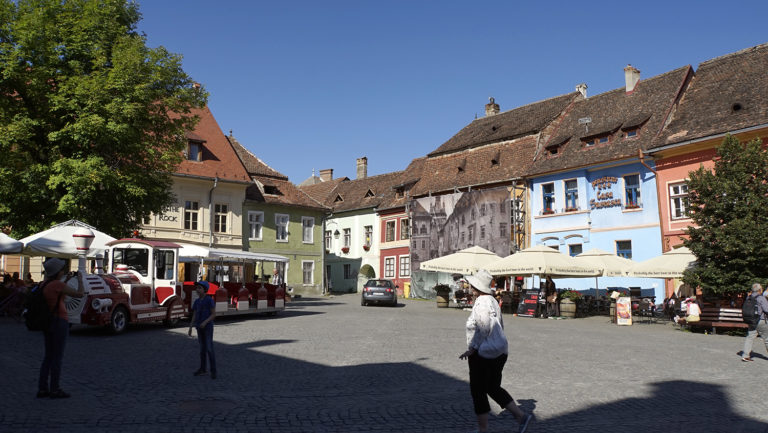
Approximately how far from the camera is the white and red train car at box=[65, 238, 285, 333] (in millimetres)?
15594

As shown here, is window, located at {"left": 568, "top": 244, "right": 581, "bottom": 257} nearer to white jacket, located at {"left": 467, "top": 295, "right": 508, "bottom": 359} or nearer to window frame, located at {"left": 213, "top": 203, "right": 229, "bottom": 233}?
window frame, located at {"left": 213, "top": 203, "right": 229, "bottom": 233}

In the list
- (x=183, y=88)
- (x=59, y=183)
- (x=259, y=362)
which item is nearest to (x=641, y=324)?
(x=259, y=362)

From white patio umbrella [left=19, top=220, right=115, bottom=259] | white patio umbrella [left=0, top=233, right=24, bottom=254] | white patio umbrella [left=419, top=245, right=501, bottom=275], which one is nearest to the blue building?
white patio umbrella [left=419, top=245, right=501, bottom=275]

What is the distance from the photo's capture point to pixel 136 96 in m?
22.6

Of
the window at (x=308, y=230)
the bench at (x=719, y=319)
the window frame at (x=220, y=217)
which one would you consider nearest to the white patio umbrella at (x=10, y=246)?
the bench at (x=719, y=319)

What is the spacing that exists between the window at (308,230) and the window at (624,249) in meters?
22.3

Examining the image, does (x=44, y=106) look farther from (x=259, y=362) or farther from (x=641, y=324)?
(x=641, y=324)

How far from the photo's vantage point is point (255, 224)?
4328 cm

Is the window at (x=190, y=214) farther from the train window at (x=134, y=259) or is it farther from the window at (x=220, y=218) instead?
the train window at (x=134, y=259)

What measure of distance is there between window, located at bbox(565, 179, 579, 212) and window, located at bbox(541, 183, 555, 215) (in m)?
0.95

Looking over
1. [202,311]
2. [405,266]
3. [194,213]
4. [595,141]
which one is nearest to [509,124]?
[595,141]

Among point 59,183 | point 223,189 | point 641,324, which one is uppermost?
point 223,189

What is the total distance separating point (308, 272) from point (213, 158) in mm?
11012

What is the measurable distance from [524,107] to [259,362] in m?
35.6
